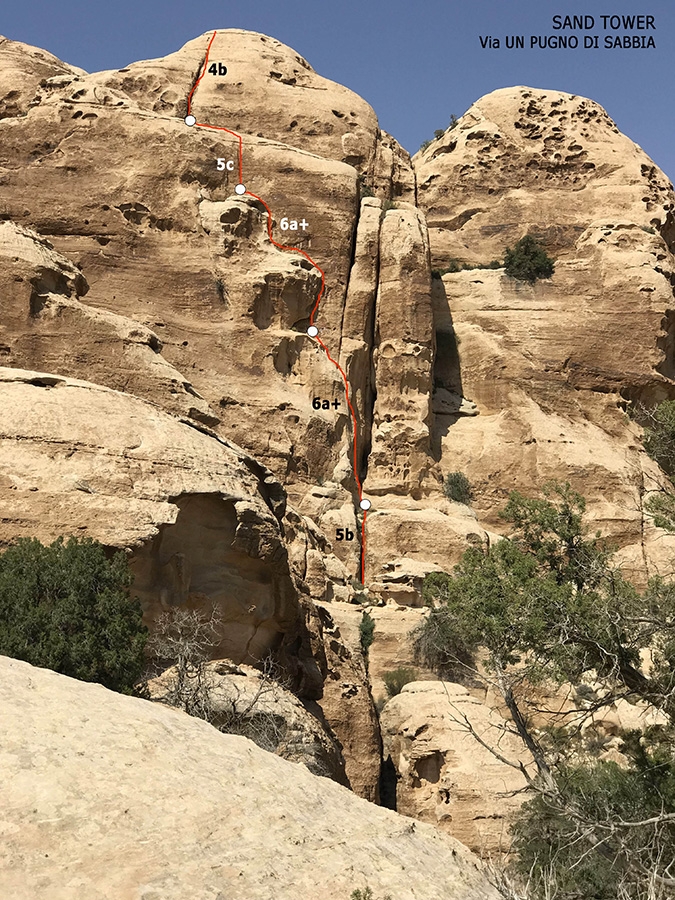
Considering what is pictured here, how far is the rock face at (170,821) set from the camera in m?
6.61

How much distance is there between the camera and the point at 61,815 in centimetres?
689

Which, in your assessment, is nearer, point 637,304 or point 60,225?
point 60,225

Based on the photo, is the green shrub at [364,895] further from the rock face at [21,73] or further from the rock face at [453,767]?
A: the rock face at [21,73]

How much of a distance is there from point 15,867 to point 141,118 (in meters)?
30.3

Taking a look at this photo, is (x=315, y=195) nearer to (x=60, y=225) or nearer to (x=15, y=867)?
(x=60, y=225)

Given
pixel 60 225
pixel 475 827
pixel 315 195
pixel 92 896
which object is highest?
pixel 315 195

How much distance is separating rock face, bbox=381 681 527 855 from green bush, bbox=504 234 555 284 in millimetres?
21216

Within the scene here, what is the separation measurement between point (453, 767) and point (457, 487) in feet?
48.7

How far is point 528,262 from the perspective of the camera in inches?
1608

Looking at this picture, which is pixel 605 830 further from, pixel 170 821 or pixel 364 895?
pixel 170 821

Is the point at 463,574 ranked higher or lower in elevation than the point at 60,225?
lower

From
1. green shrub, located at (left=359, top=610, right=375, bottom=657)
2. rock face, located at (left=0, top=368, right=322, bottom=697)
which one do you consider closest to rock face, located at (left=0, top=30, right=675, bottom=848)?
rock face, located at (left=0, top=368, right=322, bottom=697)

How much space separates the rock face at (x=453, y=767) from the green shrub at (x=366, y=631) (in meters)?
4.16

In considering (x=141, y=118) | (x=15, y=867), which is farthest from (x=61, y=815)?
(x=141, y=118)
